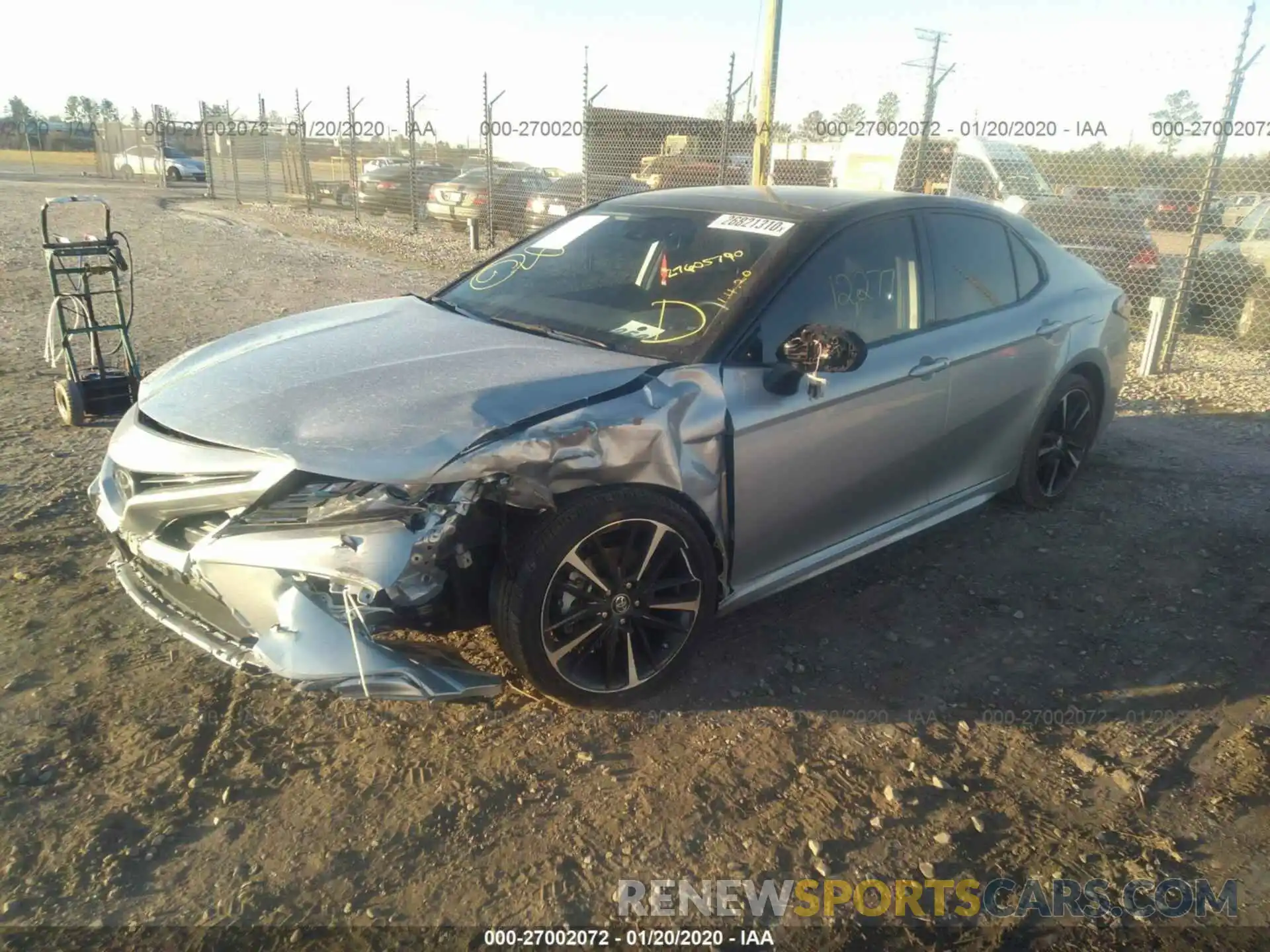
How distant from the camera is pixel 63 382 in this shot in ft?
18.6

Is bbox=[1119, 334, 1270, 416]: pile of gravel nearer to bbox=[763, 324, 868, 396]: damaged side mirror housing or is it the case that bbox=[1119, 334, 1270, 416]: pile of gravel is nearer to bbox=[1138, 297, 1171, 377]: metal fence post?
bbox=[1138, 297, 1171, 377]: metal fence post

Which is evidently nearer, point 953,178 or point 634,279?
point 634,279

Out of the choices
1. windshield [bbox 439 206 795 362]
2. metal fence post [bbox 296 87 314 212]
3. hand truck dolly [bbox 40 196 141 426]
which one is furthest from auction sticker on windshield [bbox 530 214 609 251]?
metal fence post [bbox 296 87 314 212]

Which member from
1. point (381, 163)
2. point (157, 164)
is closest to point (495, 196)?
point (381, 163)

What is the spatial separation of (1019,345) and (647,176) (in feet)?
34.3

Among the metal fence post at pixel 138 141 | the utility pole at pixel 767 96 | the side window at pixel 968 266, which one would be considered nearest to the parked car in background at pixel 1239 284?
the utility pole at pixel 767 96

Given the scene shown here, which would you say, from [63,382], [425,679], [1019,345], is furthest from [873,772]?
[63,382]

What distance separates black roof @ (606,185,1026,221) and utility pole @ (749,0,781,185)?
217 inches

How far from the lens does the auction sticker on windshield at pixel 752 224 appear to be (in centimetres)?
362

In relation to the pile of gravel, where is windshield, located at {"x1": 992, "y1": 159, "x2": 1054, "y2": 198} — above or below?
above

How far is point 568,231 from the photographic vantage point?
4.33 metres

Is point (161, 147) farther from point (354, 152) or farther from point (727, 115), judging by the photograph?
point (727, 115)

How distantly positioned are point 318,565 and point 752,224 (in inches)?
85.1

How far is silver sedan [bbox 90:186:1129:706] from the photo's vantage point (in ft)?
8.57
